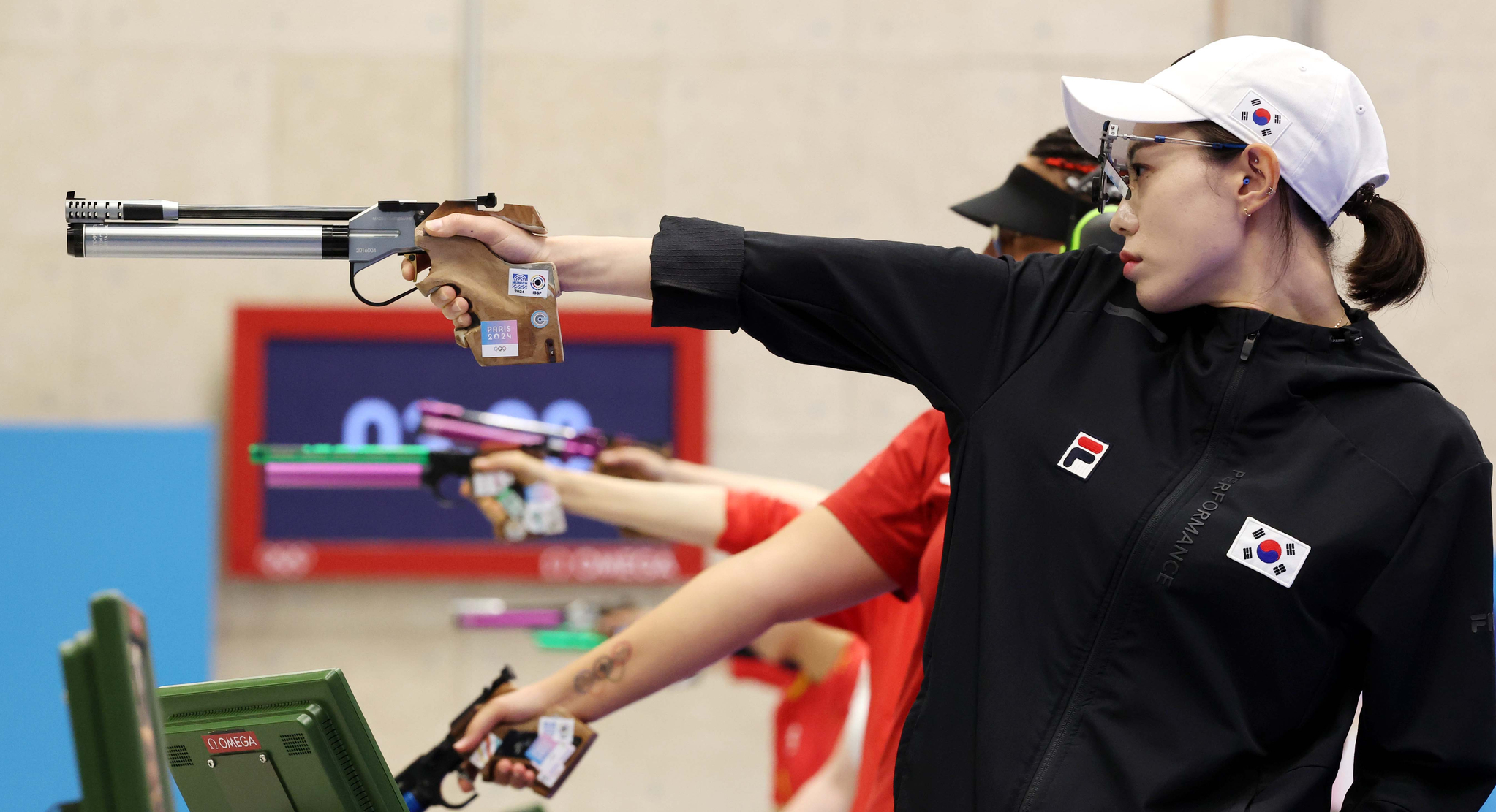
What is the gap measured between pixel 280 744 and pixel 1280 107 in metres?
1.11

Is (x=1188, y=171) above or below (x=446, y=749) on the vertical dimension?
above

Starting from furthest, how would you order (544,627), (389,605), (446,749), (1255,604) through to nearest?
(389,605) → (544,627) → (446,749) → (1255,604)

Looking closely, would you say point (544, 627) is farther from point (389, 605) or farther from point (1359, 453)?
point (1359, 453)

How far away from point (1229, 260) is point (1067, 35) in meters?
3.01

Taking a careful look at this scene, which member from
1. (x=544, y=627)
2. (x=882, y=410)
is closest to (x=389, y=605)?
(x=544, y=627)

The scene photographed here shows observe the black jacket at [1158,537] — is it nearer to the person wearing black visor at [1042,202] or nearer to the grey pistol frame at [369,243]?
the grey pistol frame at [369,243]

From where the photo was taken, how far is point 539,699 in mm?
1731

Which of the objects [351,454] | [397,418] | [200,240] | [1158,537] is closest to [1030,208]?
[1158,537]

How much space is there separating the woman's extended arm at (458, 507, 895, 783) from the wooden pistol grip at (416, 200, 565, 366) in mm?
483

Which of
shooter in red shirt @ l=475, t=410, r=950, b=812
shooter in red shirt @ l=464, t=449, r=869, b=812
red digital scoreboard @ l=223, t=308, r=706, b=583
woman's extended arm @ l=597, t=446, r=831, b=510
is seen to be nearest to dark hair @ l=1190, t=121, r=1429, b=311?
shooter in red shirt @ l=475, t=410, r=950, b=812

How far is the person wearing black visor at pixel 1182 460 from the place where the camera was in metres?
1.13

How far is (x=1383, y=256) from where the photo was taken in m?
1.25

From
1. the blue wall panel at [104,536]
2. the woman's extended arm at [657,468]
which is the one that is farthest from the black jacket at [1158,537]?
the blue wall panel at [104,536]

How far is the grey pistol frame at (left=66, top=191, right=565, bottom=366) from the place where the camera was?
127 centimetres
